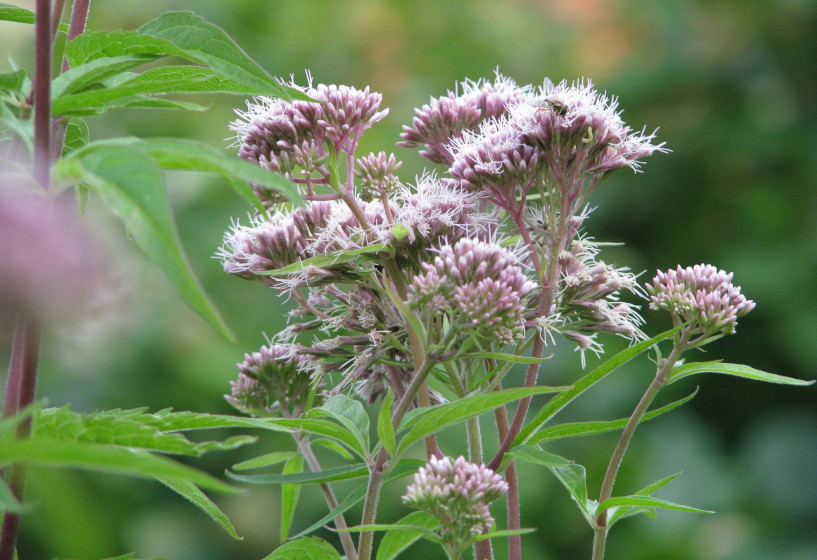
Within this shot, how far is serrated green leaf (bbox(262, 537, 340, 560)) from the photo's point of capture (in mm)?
765

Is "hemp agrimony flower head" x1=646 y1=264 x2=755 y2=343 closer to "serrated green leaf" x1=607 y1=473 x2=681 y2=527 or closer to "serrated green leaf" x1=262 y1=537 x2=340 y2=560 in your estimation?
"serrated green leaf" x1=607 y1=473 x2=681 y2=527

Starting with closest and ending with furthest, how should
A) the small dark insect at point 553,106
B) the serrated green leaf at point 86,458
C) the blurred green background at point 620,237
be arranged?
the serrated green leaf at point 86,458 < the small dark insect at point 553,106 < the blurred green background at point 620,237

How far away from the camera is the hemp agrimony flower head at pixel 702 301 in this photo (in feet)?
→ 2.79

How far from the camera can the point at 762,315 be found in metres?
2.85

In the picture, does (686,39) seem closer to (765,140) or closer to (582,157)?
(765,140)

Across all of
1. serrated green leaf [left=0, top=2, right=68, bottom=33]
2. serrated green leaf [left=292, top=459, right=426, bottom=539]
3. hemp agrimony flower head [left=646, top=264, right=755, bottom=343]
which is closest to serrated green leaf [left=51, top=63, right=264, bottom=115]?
serrated green leaf [left=0, top=2, right=68, bottom=33]

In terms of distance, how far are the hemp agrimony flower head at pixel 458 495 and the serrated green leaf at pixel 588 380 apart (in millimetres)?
55

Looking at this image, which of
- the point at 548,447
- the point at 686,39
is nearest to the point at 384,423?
the point at 548,447

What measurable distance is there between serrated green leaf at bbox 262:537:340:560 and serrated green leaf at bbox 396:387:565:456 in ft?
0.41

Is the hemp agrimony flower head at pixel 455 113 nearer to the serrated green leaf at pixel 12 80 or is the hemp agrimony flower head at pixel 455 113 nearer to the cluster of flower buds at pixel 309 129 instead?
the cluster of flower buds at pixel 309 129

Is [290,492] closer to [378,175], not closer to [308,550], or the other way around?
[308,550]

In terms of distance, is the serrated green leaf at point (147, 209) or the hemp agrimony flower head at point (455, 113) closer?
the serrated green leaf at point (147, 209)

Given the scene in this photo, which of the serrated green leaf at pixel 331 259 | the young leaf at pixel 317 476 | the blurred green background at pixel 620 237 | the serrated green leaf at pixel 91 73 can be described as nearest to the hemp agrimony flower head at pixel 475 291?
the serrated green leaf at pixel 331 259

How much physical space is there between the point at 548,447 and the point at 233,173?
6.63 feet
